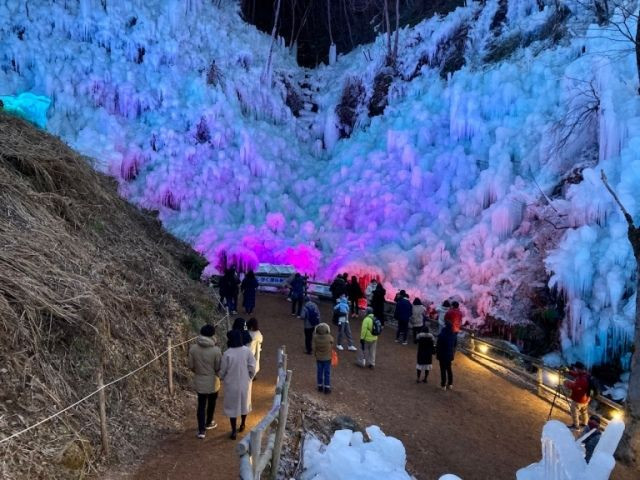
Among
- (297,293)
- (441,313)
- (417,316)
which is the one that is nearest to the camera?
(417,316)

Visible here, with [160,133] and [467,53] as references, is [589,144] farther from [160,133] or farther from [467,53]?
[160,133]

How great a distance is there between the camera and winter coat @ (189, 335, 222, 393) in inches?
253

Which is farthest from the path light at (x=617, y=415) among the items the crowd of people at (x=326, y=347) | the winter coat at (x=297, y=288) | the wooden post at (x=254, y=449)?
the winter coat at (x=297, y=288)

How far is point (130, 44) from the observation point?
955 inches

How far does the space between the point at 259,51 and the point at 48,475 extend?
26.5 meters

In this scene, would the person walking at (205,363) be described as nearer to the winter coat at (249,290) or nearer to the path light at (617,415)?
the path light at (617,415)

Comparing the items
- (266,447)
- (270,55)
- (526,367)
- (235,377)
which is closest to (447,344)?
(526,367)

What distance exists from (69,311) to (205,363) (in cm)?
183

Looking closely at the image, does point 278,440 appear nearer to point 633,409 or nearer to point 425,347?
point 425,347

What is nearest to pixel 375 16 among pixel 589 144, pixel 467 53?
pixel 467 53

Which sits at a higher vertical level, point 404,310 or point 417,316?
point 404,310

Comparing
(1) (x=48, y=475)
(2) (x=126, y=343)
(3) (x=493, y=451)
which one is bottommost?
(3) (x=493, y=451)

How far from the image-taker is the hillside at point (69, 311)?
544 cm

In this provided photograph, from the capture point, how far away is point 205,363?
21.1 ft
